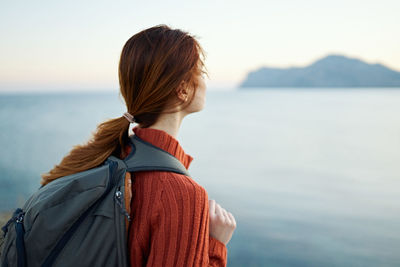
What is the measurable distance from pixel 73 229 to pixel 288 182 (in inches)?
497

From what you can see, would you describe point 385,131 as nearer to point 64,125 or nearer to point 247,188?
point 247,188

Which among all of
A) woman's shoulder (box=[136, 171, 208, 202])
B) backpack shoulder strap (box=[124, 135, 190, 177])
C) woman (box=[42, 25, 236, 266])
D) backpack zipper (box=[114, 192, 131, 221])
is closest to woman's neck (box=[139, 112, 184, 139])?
woman (box=[42, 25, 236, 266])

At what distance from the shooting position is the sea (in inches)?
305

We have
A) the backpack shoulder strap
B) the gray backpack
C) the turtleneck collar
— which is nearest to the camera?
the gray backpack

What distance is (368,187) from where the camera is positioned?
43.7 ft

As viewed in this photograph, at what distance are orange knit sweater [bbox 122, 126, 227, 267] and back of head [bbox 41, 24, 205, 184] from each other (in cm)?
25

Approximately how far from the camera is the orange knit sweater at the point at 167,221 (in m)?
1.01

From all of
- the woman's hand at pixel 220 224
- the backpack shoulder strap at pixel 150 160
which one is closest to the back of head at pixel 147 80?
the backpack shoulder strap at pixel 150 160

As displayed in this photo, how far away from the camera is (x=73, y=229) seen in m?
1.00

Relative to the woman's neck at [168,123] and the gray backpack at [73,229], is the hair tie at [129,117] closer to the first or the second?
the woman's neck at [168,123]

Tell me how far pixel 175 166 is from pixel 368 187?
14.1 m

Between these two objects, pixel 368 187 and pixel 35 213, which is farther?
pixel 368 187

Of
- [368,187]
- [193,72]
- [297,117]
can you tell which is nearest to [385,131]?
[297,117]

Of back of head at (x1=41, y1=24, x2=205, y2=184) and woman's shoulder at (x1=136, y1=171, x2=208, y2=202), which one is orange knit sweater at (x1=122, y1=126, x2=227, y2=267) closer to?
woman's shoulder at (x1=136, y1=171, x2=208, y2=202)
